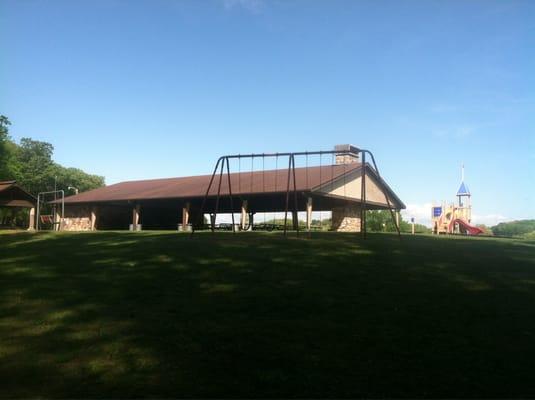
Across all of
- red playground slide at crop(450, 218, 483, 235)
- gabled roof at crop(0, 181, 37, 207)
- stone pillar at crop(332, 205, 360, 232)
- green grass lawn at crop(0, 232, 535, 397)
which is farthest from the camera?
gabled roof at crop(0, 181, 37, 207)

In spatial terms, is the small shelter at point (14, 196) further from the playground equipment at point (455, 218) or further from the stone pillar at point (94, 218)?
the playground equipment at point (455, 218)

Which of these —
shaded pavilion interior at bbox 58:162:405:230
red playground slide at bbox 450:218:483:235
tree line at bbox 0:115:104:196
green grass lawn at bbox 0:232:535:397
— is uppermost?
tree line at bbox 0:115:104:196

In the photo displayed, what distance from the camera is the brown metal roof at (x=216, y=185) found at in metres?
28.2

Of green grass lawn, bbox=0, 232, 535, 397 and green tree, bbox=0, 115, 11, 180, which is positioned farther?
green tree, bbox=0, 115, 11, 180

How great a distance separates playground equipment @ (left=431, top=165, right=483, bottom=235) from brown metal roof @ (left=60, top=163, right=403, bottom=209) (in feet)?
17.3

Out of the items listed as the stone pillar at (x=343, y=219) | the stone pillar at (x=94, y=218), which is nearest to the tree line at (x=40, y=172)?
the stone pillar at (x=94, y=218)

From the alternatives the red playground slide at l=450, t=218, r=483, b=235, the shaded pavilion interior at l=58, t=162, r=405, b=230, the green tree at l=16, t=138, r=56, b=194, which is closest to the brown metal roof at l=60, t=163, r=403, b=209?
the shaded pavilion interior at l=58, t=162, r=405, b=230

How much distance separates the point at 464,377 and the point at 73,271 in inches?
298

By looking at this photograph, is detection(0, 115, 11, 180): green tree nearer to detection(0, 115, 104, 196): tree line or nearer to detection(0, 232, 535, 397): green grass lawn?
detection(0, 115, 104, 196): tree line

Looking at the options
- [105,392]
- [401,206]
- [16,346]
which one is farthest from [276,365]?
[401,206]

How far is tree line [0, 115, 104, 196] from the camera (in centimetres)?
6869

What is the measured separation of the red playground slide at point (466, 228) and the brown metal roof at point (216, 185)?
6.58 metres

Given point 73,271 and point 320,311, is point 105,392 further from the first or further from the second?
point 73,271

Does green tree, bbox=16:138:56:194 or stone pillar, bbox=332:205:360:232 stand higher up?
green tree, bbox=16:138:56:194
